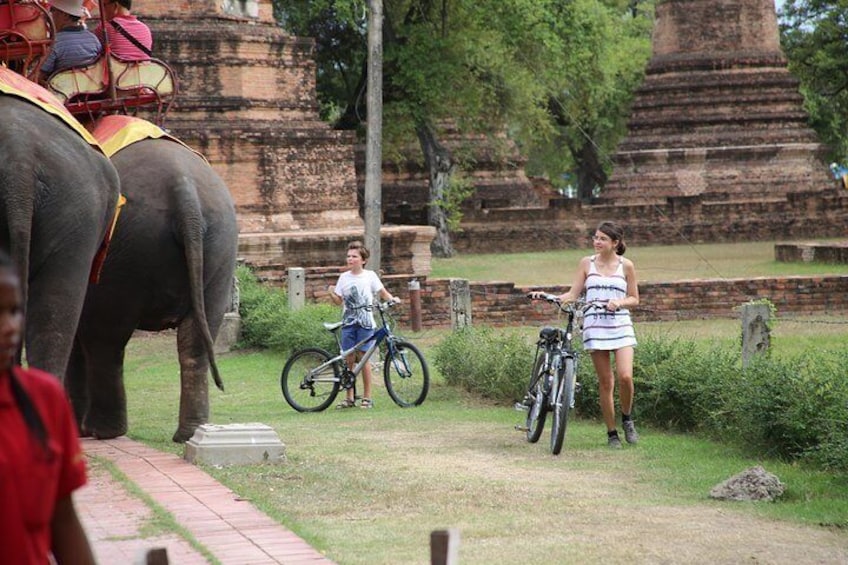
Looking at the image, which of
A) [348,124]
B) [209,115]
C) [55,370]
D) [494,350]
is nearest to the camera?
[55,370]

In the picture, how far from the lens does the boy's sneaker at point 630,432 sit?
10570 millimetres

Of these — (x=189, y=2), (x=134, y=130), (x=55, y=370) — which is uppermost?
(x=189, y=2)

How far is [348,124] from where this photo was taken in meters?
33.7

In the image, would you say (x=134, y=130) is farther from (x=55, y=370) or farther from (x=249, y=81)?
(x=249, y=81)

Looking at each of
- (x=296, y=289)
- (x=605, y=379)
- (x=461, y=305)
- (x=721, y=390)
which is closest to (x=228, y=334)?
(x=296, y=289)

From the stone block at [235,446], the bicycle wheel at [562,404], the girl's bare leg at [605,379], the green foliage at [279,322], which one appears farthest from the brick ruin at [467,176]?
the stone block at [235,446]

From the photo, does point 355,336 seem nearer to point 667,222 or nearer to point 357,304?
point 357,304

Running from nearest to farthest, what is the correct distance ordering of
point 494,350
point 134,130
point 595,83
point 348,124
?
1. point 134,130
2. point 494,350
3. point 348,124
4. point 595,83

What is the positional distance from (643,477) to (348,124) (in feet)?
81.7

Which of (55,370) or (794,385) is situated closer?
(55,370)

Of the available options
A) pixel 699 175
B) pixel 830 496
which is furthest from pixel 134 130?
pixel 699 175

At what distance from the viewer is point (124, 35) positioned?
38.7 feet

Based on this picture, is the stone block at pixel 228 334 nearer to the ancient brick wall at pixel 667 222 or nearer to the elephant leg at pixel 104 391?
the elephant leg at pixel 104 391

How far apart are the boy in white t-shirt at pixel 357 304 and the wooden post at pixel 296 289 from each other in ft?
16.8
